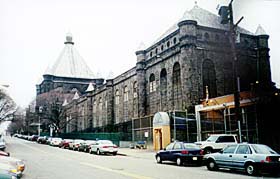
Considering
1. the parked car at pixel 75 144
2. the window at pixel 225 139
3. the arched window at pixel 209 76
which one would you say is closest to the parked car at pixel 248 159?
the window at pixel 225 139

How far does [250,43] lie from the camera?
39312mm

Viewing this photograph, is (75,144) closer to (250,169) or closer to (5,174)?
(250,169)

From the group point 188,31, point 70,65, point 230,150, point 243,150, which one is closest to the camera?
point 243,150

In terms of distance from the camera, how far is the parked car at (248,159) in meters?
13.4

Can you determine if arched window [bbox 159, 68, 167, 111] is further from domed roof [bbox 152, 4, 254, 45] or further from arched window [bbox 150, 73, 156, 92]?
domed roof [bbox 152, 4, 254, 45]

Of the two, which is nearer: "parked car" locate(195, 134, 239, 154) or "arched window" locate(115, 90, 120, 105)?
"parked car" locate(195, 134, 239, 154)

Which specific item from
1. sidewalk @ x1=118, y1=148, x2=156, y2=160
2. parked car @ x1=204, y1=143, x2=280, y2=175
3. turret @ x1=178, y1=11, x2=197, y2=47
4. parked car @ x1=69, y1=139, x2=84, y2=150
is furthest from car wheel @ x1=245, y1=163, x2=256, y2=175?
parked car @ x1=69, y1=139, x2=84, y2=150

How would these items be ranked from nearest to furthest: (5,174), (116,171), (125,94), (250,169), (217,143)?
1. (5,174)
2. (250,169)
3. (116,171)
4. (217,143)
5. (125,94)

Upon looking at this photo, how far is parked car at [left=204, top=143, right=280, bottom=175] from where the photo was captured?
527 inches

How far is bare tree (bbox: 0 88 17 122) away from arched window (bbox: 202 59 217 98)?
149ft

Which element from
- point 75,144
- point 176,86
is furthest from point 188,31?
point 75,144

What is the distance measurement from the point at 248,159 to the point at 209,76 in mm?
22704

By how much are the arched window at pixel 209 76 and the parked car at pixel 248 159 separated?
66.7 ft

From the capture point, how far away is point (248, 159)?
45.9ft
